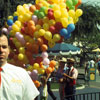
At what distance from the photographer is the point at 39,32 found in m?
7.70

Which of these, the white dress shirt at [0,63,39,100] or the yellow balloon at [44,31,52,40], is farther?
the yellow balloon at [44,31,52,40]

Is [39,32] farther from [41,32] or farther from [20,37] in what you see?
[20,37]

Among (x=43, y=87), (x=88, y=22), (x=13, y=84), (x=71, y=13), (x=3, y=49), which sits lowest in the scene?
(x=43, y=87)

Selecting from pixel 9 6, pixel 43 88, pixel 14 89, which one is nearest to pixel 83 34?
pixel 9 6

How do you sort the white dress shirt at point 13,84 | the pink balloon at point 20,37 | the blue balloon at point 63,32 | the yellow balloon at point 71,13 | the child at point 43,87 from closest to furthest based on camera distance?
the white dress shirt at point 13,84
the blue balloon at point 63,32
the pink balloon at point 20,37
the yellow balloon at point 71,13
the child at point 43,87

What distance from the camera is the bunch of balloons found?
25.4ft

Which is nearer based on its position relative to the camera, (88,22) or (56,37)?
(56,37)

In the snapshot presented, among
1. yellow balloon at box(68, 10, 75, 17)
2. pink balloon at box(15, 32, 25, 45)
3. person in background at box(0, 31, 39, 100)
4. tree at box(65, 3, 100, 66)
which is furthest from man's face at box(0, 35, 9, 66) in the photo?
tree at box(65, 3, 100, 66)

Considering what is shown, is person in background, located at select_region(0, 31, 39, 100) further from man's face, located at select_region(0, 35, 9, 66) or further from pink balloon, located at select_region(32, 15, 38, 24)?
pink balloon, located at select_region(32, 15, 38, 24)

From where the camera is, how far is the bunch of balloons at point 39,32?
7750 mm

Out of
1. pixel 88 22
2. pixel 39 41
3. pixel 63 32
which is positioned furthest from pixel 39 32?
pixel 88 22

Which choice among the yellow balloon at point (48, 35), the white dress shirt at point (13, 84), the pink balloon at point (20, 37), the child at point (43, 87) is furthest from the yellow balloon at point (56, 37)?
the white dress shirt at point (13, 84)

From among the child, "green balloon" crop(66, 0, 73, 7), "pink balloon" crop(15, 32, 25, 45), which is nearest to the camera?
"pink balloon" crop(15, 32, 25, 45)

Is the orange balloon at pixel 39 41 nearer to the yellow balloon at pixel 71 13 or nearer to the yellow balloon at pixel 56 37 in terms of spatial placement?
the yellow balloon at pixel 56 37
